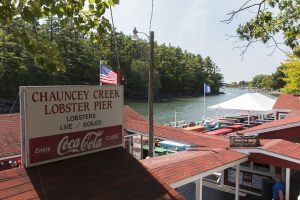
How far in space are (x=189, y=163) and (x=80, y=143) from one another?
4.77 metres

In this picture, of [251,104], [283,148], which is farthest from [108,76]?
[251,104]

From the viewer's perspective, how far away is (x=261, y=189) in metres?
13.9

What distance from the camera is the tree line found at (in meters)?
4.31

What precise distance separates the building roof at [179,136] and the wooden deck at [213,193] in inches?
79.6

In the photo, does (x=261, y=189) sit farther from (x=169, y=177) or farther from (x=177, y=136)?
(x=169, y=177)

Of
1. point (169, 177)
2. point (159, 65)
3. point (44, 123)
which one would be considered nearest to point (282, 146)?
point (169, 177)

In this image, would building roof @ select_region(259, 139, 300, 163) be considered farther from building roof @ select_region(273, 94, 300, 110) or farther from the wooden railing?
building roof @ select_region(273, 94, 300, 110)

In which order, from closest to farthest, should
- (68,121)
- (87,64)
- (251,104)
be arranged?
(68,121), (251,104), (87,64)

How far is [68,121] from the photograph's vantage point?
6148mm

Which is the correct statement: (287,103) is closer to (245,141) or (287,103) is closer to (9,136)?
(245,141)

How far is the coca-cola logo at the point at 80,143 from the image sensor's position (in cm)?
603

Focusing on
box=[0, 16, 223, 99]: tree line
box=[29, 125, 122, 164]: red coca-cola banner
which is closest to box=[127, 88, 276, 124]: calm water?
box=[0, 16, 223, 99]: tree line

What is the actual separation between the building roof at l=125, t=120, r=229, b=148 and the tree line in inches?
140

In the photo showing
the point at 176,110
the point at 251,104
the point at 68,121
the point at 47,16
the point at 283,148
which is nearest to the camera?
the point at 47,16
